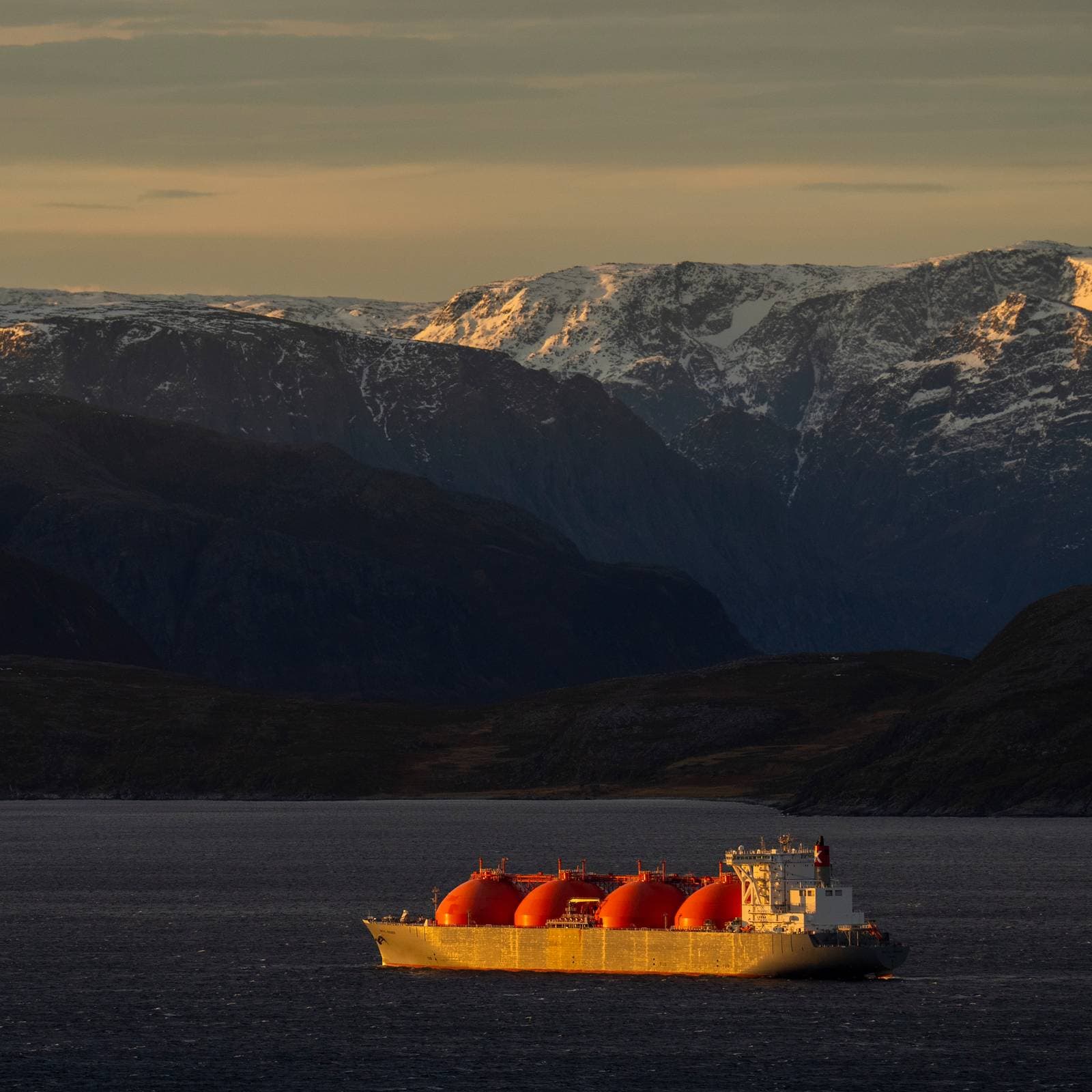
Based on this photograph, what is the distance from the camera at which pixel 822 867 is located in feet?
492

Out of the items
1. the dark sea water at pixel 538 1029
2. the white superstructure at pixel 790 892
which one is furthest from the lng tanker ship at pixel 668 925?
the dark sea water at pixel 538 1029

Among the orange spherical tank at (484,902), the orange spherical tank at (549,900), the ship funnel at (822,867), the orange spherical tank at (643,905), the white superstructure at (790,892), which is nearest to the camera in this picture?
the ship funnel at (822,867)

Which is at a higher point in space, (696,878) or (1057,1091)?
(696,878)

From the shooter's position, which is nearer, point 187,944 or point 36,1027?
point 36,1027

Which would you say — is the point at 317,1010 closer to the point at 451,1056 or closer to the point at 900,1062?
the point at 451,1056

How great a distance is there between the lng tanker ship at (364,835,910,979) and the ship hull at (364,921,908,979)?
0.20 ft

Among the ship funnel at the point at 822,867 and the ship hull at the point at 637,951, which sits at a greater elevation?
the ship funnel at the point at 822,867

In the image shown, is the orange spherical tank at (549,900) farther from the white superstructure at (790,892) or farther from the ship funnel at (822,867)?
the ship funnel at (822,867)

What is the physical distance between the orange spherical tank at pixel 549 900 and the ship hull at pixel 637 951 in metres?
0.86

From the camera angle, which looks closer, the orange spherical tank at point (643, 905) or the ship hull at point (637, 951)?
the ship hull at point (637, 951)

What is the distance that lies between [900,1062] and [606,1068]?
15173mm

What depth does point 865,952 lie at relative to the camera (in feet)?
497

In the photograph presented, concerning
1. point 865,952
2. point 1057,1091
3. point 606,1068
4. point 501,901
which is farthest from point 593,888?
point 1057,1091

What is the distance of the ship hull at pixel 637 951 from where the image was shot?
151m
